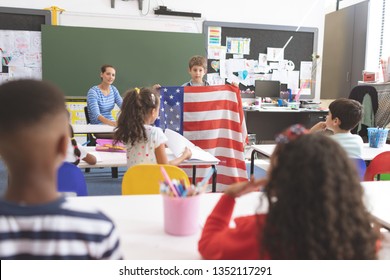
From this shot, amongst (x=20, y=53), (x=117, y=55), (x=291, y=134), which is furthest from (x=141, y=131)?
(x=20, y=53)

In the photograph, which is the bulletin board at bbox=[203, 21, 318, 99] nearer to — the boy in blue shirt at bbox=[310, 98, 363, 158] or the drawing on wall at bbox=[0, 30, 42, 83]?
the drawing on wall at bbox=[0, 30, 42, 83]

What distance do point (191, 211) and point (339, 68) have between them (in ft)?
19.2

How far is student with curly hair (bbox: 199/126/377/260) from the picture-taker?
2.59 feet

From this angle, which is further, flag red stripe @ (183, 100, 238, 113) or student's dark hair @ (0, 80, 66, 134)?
flag red stripe @ (183, 100, 238, 113)

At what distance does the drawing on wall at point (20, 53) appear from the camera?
5445 mm

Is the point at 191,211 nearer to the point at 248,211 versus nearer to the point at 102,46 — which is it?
the point at 248,211

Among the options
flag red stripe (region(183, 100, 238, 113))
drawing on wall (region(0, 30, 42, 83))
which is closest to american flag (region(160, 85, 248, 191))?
flag red stripe (region(183, 100, 238, 113))

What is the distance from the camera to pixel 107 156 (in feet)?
8.96

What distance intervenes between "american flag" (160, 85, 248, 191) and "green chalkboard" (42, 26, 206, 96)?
9.16 ft

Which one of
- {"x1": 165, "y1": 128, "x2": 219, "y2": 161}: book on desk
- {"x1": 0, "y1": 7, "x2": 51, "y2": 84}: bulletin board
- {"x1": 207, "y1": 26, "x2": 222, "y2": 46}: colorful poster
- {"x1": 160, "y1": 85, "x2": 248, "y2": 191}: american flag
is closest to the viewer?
{"x1": 165, "y1": 128, "x2": 219, "y2": 161}: book on desk

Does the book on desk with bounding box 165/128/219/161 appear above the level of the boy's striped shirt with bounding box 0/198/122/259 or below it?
below

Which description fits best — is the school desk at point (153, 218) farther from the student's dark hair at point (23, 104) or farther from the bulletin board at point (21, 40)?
the bulletin board at point (21, 40)

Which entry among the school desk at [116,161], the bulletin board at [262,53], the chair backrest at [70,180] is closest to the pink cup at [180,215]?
the chair backrest at [70,180]

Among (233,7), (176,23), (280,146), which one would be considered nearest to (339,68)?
(233,7)
